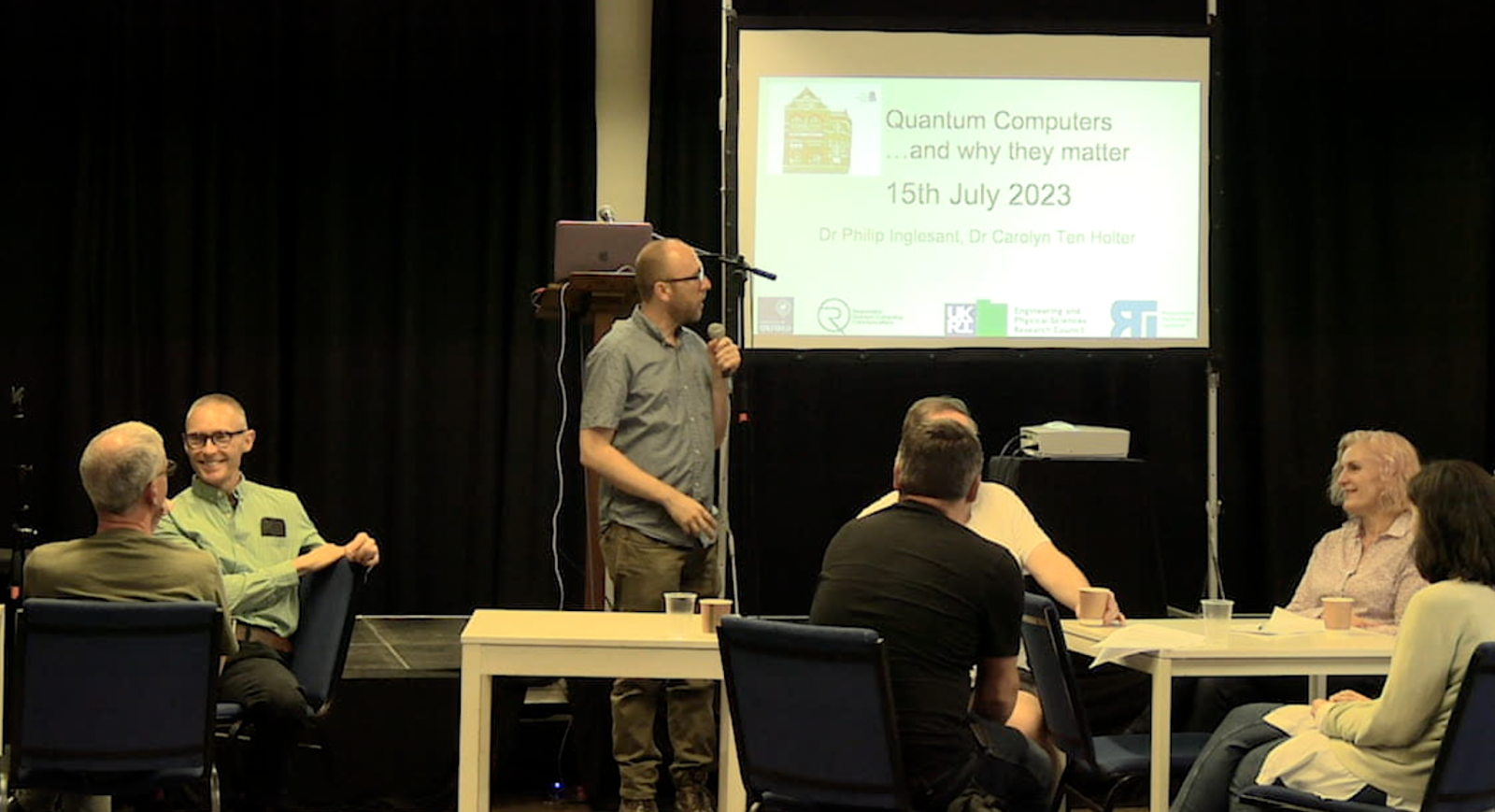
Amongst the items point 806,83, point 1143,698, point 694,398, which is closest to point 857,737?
point 694,398

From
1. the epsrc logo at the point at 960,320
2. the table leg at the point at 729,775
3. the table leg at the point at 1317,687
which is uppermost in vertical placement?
the epsrc logo at the point at 960,320

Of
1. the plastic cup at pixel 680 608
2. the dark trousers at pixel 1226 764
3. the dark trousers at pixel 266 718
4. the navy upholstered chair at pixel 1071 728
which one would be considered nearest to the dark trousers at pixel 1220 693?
the navy upholstered chair at pixel 1071 728

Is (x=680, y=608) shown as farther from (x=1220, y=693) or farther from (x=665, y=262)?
(x=1220, y=693)

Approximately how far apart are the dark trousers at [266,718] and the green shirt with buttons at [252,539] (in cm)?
18

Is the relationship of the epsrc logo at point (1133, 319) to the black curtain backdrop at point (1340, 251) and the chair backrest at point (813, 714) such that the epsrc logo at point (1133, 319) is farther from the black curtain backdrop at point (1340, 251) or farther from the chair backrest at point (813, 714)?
the chair backrest at point (813, 714)

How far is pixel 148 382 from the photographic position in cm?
646

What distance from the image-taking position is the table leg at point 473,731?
3709 mm

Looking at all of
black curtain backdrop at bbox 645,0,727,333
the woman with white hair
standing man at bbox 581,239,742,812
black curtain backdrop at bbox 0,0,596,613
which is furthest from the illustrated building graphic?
the woman with white hair

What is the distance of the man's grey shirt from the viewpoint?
477 centimetres

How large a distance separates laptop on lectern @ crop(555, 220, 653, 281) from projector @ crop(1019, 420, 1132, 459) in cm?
158

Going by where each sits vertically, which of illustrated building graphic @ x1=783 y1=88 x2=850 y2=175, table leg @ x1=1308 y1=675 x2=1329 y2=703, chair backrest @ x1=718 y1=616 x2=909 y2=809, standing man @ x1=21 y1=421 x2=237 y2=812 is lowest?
table leg @ x1=1308 y1=675 x2=1329 y2=703

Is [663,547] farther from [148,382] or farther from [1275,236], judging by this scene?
[1275,236]

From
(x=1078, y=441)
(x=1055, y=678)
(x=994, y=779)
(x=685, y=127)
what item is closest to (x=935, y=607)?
(x=994, y=779)

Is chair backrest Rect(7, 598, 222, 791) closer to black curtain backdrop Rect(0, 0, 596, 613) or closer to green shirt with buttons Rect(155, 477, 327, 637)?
green shirt with buttons Rect(155, 477, 327, 637)
